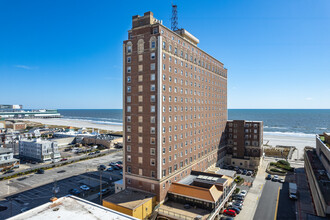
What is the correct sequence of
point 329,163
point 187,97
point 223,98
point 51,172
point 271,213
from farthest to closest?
point 223,98 → point 51,172 → point 187,97 → point 329,163 → point 271,213

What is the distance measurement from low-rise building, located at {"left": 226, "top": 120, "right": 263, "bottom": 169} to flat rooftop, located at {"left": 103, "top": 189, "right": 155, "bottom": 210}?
170 ft

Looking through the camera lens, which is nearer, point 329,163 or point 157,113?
point 157,113

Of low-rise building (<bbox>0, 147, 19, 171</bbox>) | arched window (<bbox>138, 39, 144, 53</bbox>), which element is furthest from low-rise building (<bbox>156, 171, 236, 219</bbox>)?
low-rise building (<bbox>0, 147, 19, 171</bbox>)

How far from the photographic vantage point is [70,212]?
30.0 m

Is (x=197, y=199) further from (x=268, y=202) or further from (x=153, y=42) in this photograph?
(x=153, y=42)

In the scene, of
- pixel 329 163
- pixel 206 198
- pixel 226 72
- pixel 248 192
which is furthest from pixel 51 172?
pixel 329 163

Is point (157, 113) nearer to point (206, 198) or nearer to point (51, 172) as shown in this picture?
point (206, 198)

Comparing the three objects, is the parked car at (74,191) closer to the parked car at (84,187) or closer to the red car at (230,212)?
the parked car at (84,187)

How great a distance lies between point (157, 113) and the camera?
148ft

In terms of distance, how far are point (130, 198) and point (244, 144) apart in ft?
190

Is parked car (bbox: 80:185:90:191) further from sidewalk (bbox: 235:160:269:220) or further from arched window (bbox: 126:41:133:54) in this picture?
sidewalk (bbox: 235:160:269:220)

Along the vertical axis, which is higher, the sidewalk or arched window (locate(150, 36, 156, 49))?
arched window (locate(150, 36, 156, 49))

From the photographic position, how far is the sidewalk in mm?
45606

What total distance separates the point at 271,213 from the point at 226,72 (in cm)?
5800
